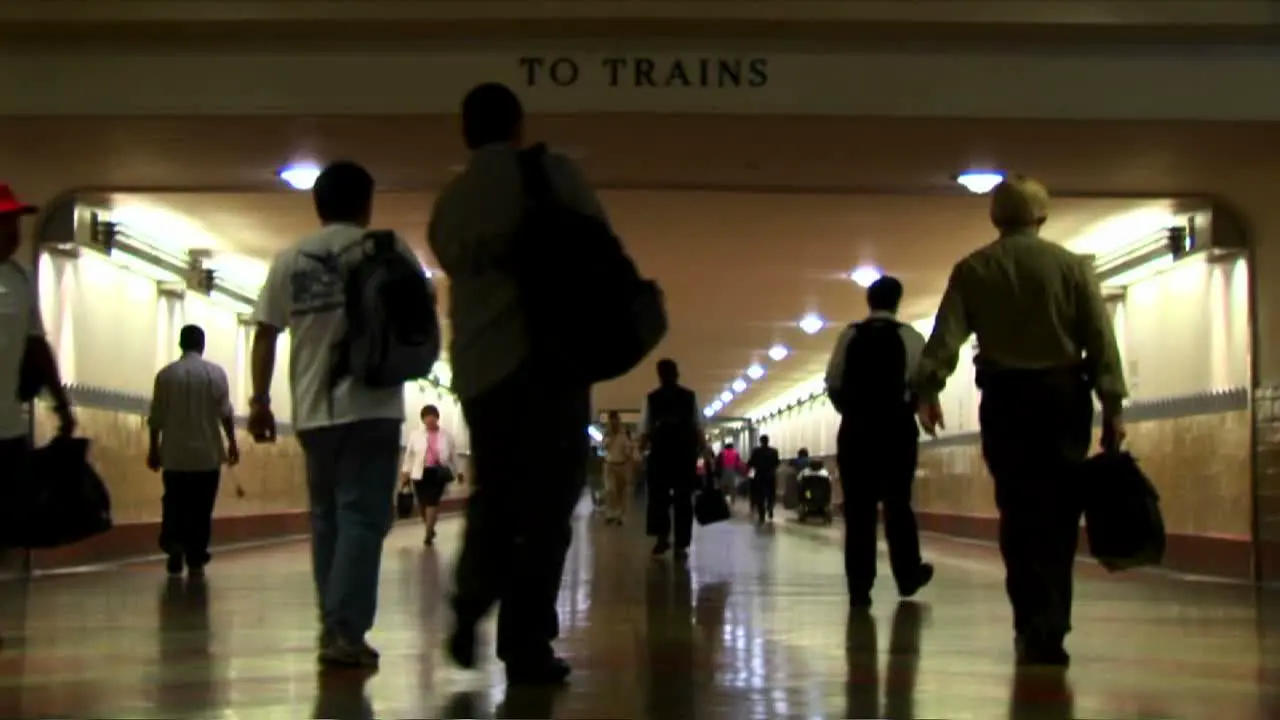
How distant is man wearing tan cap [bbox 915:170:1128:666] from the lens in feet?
20.0

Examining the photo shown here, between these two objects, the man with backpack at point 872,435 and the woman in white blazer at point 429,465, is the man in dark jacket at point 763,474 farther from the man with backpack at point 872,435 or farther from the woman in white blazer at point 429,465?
the man with backpack at point 872,435

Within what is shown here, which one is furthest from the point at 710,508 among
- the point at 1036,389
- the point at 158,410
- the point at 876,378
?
the point at 1036,389

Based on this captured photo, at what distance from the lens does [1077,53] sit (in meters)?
9.54

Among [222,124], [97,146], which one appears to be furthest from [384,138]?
[97,146]

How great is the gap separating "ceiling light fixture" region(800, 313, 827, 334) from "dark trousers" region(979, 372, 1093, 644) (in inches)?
747

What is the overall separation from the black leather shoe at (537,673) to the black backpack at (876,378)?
13.0ft

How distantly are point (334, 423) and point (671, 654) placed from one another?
1.75m

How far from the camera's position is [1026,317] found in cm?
620

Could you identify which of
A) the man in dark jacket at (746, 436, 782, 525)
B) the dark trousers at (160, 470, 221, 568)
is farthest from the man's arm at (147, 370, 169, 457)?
the man in dark jacket at (746, 436, 782, 525)

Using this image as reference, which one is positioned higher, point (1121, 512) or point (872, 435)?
point (872, 435)

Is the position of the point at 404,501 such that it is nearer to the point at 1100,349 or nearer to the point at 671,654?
the point at 671,654

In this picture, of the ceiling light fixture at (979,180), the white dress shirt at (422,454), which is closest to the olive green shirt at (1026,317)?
the ceiling light fixture at (979,180)

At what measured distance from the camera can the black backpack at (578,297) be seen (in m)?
4.86

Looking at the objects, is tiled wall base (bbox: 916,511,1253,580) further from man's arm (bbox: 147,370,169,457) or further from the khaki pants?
the khaki pants
